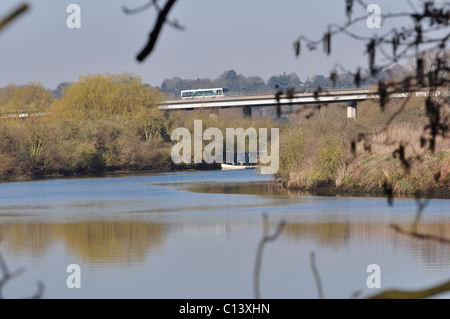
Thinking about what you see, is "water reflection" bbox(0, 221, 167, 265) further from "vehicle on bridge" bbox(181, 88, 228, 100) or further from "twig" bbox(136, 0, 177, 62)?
"vehicle on bridge" bbox(181, 88, 228, 100)

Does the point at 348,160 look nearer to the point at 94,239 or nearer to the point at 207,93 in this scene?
the point at 94,239

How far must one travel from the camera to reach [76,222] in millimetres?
22766

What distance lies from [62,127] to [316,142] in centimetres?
2982

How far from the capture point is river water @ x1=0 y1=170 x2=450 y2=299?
1275 centimetres

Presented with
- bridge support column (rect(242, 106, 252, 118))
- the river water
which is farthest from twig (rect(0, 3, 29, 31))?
bridge support column (rect(242, 106, 252, 118))

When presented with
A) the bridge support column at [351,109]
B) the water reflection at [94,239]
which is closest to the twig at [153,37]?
the water reflection at [94,239]

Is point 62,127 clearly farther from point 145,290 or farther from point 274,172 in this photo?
point 145,290

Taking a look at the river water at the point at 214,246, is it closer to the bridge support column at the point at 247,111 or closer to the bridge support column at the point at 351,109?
the bridge support column at the point at 351,109

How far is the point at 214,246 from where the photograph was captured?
57.6 ft

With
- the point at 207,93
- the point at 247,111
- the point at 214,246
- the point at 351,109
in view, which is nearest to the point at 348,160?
the point at 214,246

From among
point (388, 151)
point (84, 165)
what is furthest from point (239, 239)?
point (84, 165)

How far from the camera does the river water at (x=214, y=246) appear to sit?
12750 mm

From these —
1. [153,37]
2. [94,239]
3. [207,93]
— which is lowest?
[94,239]

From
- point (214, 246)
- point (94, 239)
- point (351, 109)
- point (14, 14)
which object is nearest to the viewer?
point (14, 14)
